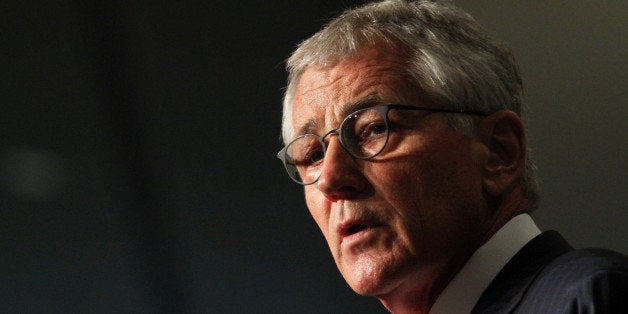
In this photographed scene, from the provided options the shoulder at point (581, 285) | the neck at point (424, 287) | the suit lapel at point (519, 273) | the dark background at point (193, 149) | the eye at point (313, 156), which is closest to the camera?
the shoulder at point (581, 285)

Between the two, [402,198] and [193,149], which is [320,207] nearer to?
[402,198]

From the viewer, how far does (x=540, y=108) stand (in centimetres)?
170

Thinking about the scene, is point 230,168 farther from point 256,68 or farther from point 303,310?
point 303,310

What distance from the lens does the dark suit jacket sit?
89cm

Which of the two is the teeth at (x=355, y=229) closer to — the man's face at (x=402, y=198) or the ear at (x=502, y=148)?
the man's face at (x=402, y=198)

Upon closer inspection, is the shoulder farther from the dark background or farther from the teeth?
the dark background

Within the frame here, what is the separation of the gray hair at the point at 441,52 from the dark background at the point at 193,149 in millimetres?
401

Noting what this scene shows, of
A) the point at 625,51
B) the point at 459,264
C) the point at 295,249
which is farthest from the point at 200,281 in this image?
the point at 625,51

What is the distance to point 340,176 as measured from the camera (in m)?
1.18

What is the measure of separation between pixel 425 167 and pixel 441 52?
0.20 m

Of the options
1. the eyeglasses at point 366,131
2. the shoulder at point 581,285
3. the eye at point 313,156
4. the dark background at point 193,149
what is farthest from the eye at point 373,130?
the dark background at point 193,149

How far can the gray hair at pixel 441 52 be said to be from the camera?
1.22 m

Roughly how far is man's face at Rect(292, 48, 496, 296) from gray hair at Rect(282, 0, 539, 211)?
38 mm

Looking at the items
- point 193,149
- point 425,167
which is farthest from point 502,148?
point 193,149
